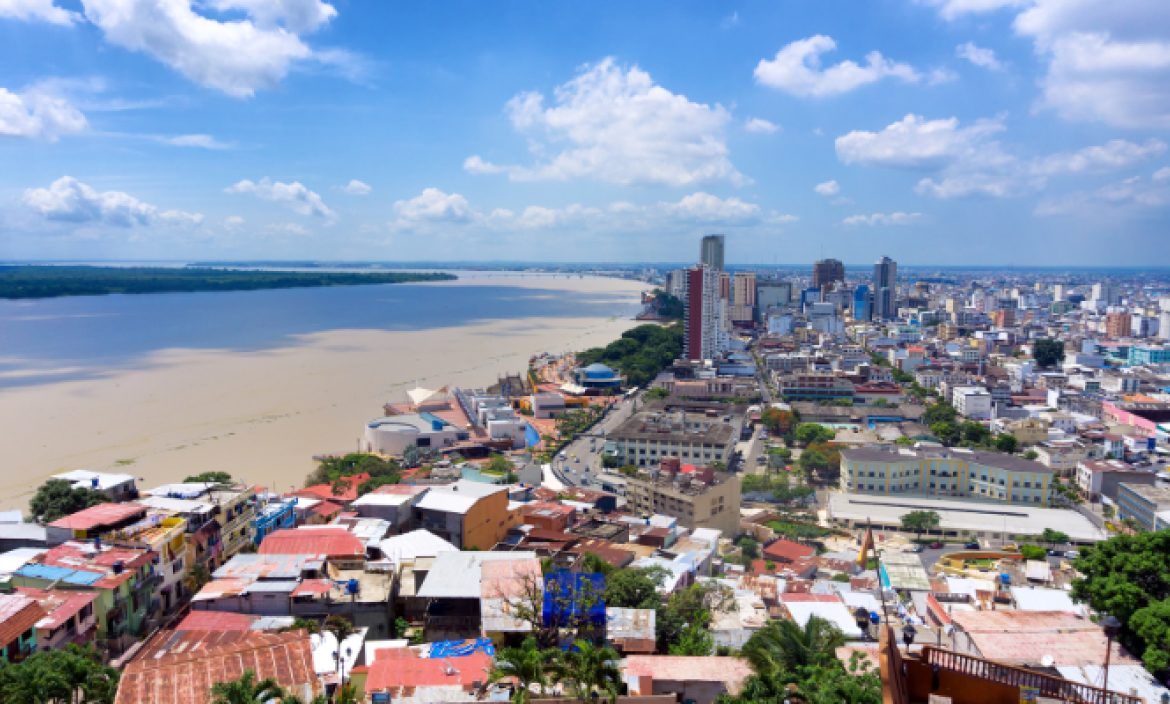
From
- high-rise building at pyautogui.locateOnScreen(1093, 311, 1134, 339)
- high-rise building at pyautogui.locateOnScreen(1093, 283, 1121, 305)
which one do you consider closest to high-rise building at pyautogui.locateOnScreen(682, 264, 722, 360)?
high-rise building at pyautogui.locateOnScreen(1093, 311, 1134, 339)

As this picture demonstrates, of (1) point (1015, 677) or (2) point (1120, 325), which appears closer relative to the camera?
(1) point (1015, 677)

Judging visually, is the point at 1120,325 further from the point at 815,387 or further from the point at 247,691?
the point at 247,691

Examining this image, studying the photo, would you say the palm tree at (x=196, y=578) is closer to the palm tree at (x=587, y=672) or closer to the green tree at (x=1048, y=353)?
the palm tree at (x=587, y=672)

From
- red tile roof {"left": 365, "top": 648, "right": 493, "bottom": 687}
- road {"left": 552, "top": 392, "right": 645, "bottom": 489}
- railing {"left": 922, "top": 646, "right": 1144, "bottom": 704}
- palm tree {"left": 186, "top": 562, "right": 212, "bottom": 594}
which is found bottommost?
road {"left": 552, "top": 392, "right": 645, "bottom": 489}

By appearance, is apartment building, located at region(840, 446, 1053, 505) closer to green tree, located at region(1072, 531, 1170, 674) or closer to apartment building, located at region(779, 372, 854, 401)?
green tree, located at region(1072, 531, 1170, 674)

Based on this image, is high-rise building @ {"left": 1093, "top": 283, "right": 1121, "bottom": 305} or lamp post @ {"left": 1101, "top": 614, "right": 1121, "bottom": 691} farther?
high-rise building @ {"left": 1093, "top": 283, "right": 1121, "bottom": 305}

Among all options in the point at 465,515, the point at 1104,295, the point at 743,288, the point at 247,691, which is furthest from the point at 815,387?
the point at 1104,295

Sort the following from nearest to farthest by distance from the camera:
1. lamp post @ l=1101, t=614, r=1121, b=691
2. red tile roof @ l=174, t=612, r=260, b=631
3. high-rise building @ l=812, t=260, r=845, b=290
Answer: lamp post @ l=1101, t=614, r=1121, b=691
red tile roof @ l=174, t=612, r=260, b=631
high-rise building @ l=812, t=260, r=845, b=290

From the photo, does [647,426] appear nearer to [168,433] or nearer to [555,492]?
[555,492]
